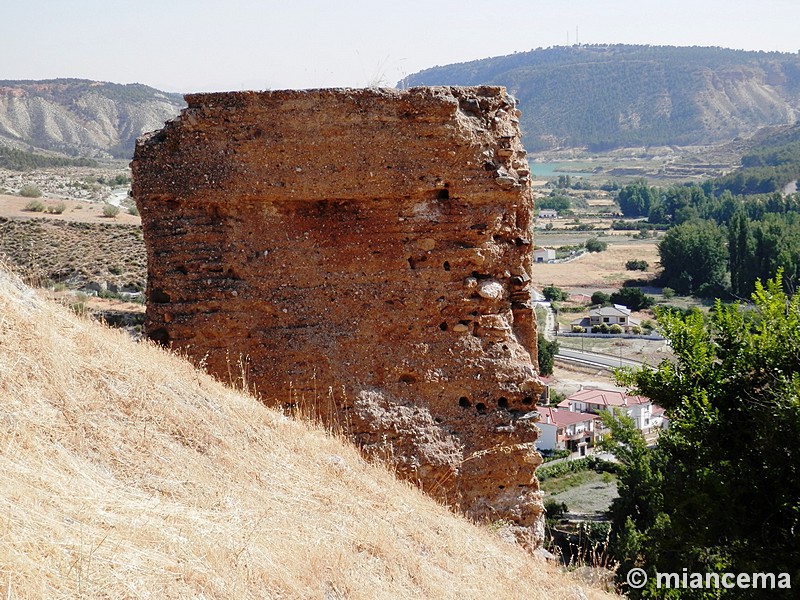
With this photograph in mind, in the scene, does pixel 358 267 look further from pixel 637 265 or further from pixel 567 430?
pixel 637 265

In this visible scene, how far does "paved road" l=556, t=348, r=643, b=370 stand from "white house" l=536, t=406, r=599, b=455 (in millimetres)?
9671

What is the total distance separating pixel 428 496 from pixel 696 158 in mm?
171246

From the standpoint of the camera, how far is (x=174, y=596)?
430cm

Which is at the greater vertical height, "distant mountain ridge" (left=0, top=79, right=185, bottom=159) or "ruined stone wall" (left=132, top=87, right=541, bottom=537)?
"distant mountain ridge" (left=0, top=79, right=185, bottom=159)

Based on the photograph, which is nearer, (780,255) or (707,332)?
(707,332)

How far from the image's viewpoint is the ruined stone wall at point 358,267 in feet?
27.1

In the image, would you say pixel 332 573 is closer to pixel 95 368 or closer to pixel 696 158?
pixel 95 368

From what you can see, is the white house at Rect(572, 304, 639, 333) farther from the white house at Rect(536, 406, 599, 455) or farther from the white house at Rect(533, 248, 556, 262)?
the white house at Rect(533, 248, 556, 262)

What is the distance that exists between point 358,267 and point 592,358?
43.2 metres

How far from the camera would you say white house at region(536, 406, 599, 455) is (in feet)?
119

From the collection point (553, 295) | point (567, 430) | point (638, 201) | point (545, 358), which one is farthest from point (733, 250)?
point (638, 201)

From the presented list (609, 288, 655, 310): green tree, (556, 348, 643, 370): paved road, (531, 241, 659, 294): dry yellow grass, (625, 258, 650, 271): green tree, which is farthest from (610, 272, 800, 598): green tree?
(625, 258, 650, 271): green tree

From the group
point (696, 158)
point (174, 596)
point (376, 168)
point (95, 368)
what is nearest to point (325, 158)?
point (376, 168)

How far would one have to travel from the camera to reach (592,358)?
50.0 meters
